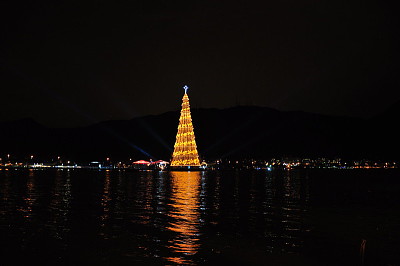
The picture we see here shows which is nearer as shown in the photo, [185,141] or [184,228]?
[184,228]

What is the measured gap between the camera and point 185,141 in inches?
4456

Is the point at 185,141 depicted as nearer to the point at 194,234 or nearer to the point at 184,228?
the point at 184,228

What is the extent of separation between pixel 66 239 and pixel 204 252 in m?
7.67

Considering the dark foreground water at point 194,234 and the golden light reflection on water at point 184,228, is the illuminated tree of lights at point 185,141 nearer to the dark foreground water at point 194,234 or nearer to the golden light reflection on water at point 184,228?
the golden light reflection on water at point 184,228

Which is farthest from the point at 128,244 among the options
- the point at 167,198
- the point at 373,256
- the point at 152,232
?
the point at 167,198

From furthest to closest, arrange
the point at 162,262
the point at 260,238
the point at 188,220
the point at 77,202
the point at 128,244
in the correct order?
the point at 77,202 → the point at 188,220 → the point at 260,238 → the point at 128,244 → the point at 162,262

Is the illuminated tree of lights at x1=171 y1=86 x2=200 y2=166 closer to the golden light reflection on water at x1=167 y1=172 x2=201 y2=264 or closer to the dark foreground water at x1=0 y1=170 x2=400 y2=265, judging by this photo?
the golden light reflection on water at x1=167 y1=172 x2=201 y2=264

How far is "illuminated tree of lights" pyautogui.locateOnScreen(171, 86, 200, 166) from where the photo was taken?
110 m

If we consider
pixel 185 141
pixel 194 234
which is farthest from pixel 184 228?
pixel 185 141

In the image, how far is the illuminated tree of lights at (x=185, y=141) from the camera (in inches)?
4348

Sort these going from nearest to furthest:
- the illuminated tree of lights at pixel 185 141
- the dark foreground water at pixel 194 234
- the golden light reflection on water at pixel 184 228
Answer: the dark foreground water at pixel 194 234
the golden light reflection on water at pixel 184 228
the illuminated tree of lights at pixel 185 141

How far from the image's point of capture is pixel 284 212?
35.5m

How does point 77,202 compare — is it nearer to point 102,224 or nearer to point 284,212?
point 102,224

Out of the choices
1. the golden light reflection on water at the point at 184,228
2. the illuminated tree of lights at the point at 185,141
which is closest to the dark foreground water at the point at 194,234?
the golden light reflection on water at the point at 184,228
